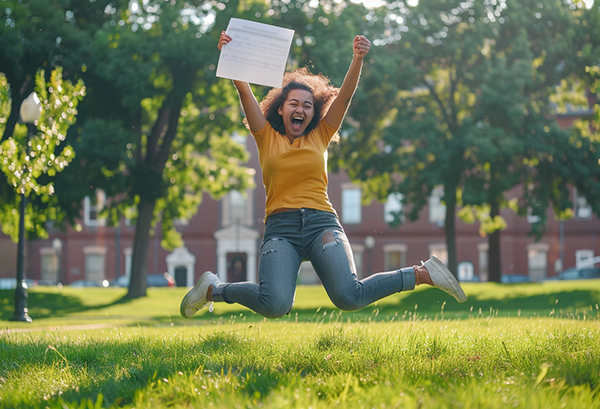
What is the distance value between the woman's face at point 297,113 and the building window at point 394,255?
38083 millimetres

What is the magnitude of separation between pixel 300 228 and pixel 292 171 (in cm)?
42

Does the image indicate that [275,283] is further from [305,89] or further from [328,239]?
[305,89]

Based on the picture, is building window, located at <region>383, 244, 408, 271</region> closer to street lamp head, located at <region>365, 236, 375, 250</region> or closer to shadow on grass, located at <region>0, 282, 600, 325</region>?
street lamp head, located at <region>365, 236, 375, 250</region>

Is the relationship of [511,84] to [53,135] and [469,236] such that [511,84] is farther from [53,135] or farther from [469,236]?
[469,236]

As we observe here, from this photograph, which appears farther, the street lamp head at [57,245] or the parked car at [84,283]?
the parked car at [84,283]

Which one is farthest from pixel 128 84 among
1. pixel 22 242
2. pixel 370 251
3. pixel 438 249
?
pixel 438 249

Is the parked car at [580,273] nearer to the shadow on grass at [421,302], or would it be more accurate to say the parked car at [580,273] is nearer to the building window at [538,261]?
the building window at [538,261]

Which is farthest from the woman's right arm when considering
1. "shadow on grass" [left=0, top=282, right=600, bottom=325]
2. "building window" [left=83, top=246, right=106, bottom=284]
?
"building window" [left=83, top=246, right=106, bottom=284]

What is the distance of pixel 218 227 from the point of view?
43.4m

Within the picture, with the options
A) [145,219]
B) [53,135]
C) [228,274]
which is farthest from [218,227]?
[53,135]

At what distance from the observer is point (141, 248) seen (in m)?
21.4

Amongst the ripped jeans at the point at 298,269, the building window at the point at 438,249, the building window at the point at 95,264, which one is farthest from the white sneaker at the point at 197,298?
the building window at the point at 95,264

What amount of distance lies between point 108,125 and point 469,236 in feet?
94.3

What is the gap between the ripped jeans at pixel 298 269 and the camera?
475cm
